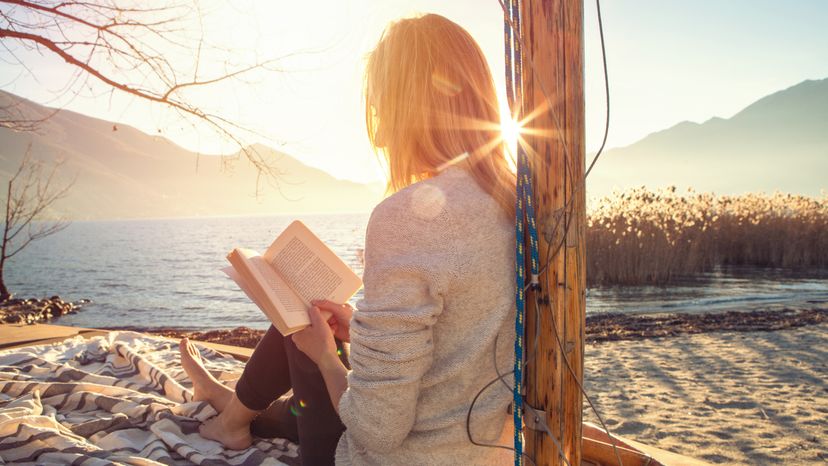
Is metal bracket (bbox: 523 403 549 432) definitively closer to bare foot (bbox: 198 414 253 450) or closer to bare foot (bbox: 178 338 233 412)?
bare foot (bbox: 198 414 253 450)

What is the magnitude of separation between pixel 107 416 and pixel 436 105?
2.04 metres

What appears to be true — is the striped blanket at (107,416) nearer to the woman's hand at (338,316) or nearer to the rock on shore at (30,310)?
the woman's hand at (338,316)

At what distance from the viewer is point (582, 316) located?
126 centimetres

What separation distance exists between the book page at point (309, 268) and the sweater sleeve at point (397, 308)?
0.50 meters

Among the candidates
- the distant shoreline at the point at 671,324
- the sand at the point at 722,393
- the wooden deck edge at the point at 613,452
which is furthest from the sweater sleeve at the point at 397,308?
the distant shoreline at the point at 671,324

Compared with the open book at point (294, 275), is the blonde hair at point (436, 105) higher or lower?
higher

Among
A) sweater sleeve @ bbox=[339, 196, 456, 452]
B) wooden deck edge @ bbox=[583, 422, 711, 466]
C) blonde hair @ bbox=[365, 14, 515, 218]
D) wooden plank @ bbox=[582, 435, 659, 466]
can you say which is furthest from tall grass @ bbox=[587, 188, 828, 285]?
sweater sleeve @ bbox=[339, 196, 456, 452]

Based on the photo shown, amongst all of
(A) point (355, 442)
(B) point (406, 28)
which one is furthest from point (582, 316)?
(B) point (406, 28)

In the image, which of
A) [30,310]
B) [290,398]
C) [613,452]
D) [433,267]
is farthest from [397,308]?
[30,310]

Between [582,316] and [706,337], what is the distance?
5.60m

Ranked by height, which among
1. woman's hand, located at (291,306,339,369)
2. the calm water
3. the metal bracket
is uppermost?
woman's hand, located at (291,306,339,369)

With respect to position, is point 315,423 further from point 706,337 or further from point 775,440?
point 706,337

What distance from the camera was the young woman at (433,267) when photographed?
1041 millimetres

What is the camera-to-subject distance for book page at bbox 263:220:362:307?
157 centimetres
